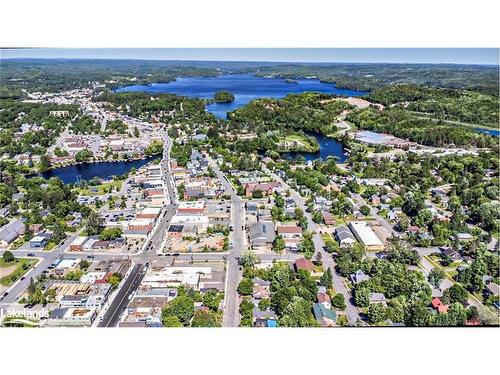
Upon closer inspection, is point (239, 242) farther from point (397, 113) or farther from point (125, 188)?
point (397, 113)

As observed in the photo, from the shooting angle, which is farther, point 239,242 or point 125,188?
point 125,188

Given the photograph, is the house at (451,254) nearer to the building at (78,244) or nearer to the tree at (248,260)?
the tree at (248,260)

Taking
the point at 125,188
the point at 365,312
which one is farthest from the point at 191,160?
the point at 365,312

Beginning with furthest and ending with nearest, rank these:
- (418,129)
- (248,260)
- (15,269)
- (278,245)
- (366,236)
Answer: (418,129)
(366,236)
(278,245)
(15,269)
(248,260)

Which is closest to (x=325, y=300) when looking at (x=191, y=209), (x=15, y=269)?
(x=191, y=209)

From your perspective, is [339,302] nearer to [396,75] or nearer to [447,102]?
[447,102]

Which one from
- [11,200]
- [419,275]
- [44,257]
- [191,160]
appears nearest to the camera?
[419,275]

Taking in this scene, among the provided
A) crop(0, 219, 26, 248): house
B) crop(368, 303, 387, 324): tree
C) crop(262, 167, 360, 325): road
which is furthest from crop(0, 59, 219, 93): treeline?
crop(368, 303, 387, 324): tree

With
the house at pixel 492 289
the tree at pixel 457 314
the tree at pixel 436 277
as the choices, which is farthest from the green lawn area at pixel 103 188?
the house at pixel 492 289
